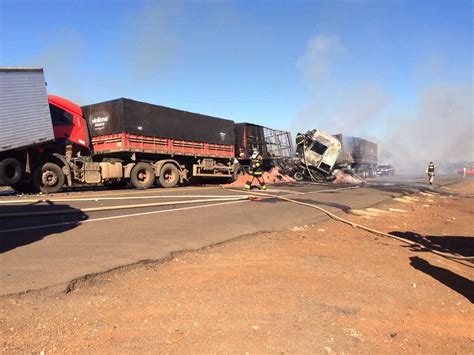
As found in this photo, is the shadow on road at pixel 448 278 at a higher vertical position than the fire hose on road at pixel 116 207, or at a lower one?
lower

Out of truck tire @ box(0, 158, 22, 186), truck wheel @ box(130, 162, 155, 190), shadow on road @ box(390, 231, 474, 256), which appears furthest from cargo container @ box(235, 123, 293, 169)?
shadow on road @ box(390, 231, 474, 256)

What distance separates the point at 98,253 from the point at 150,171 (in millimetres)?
11559

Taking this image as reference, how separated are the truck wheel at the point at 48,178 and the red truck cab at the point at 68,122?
1.23m

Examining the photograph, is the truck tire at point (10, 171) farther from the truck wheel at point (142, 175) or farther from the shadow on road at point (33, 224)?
the truck wheel at point (142, 175)

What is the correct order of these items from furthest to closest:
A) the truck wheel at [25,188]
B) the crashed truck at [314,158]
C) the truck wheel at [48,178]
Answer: the crashed truck at [314,158] < the truck wheel at [25,188] < the truck wheel at [48,178]

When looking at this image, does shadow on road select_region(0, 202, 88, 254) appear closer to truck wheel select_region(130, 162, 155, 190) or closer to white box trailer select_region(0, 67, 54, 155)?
white box trailer select_region(0, 67, 54, 155)

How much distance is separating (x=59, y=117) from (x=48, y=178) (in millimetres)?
2364

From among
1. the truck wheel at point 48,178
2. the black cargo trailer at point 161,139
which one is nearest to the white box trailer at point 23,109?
the truck wheel at point 48,178

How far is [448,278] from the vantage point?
5.94 metres

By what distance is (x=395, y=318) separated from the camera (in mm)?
4344

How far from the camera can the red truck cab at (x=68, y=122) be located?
1469 centimetres

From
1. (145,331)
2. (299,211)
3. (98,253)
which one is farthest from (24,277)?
(299,211)

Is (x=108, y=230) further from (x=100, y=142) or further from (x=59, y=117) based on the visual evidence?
(x=100, y=142)

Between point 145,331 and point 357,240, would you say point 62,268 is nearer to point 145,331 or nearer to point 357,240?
point 145,331
